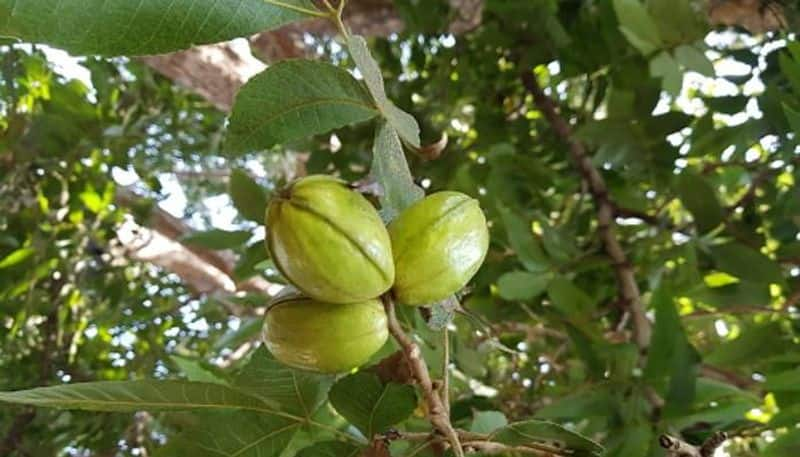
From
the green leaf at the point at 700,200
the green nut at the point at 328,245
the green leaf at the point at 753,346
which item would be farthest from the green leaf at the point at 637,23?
the green nut at the point at 328,245

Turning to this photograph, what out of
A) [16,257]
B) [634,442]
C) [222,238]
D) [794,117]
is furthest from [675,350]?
[16,257]

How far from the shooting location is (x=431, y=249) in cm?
→ 67

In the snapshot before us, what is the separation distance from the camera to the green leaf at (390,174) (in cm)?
75

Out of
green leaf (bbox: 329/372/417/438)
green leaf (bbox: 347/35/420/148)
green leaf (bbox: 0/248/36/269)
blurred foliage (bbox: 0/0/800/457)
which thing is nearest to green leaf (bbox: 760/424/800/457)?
blurred foliage (bbox: 0/0/800/457)

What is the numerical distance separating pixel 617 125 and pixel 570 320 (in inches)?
15.2

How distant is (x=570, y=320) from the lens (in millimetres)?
1568

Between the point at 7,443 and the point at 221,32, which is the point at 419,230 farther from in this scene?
the point at 7,443

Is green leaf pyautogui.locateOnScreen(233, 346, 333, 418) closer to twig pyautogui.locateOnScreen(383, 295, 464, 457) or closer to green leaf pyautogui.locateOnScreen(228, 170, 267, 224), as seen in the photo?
twig pyautogui.locateOnScreen(383, 295, 464, 457)

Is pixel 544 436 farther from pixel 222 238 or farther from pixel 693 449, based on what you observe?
pixel 222 238

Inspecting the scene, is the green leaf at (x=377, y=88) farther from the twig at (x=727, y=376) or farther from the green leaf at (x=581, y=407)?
the twig at (x=727, y=376)

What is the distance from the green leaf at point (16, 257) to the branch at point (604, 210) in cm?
108

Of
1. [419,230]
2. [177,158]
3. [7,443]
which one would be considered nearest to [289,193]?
[419,230]

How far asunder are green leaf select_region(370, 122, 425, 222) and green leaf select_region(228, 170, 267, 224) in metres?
0.58

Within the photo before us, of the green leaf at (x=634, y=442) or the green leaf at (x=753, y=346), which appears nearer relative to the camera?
the green leaf at (x=634, y=442)
